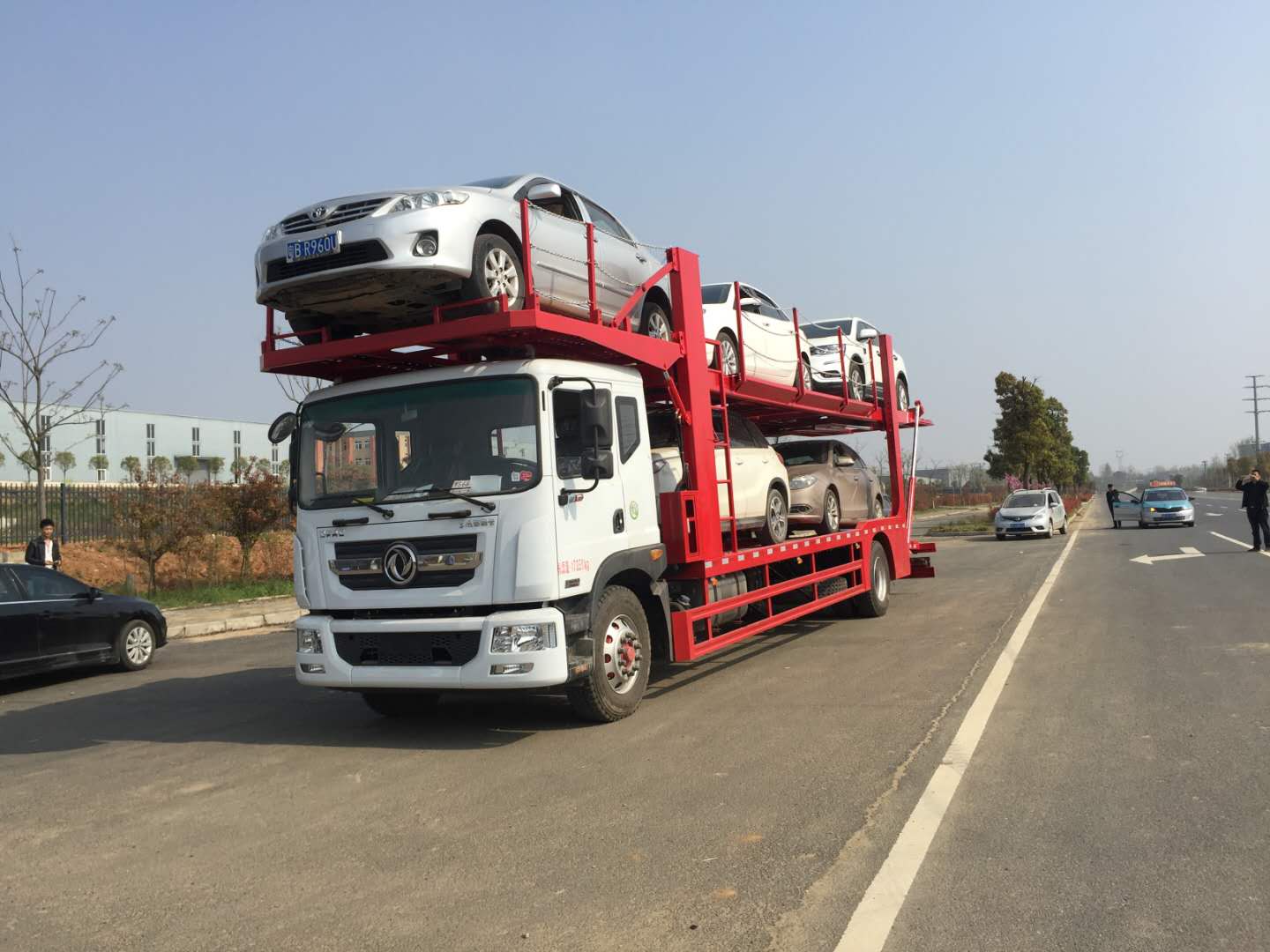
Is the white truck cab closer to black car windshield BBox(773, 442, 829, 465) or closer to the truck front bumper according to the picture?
the truck front bumper

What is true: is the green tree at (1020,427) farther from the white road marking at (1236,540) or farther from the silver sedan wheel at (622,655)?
the silver sedan wheel at (622,655)

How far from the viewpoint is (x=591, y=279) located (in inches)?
300

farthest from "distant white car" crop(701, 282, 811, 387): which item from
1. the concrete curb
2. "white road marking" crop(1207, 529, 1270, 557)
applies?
"white road marking" crop(1207, 529, 1270, 557)

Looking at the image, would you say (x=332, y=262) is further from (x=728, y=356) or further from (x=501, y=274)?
(x=728, y=356)

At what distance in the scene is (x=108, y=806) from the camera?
5609mm

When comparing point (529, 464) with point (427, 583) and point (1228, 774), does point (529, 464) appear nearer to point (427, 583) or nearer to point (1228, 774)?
point (427, 583)

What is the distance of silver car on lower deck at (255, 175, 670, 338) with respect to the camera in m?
6.62

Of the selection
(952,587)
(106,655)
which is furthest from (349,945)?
(952,587)

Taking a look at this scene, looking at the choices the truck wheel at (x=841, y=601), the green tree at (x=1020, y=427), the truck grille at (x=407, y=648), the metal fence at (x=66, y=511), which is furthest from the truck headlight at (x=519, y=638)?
the green tree at (x=1020, y=427)

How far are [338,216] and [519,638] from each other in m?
3.06

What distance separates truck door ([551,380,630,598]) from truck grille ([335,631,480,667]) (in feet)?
2.36

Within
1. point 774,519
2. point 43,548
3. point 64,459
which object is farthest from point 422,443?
point 64,459

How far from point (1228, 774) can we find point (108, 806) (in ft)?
19.6

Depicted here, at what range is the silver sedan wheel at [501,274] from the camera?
6992mm
